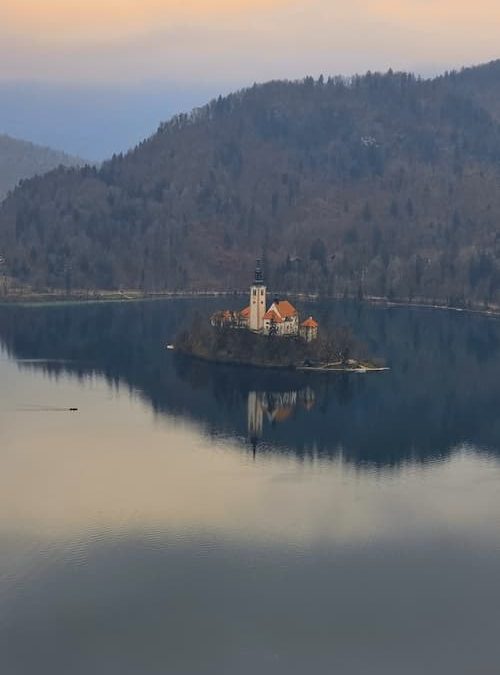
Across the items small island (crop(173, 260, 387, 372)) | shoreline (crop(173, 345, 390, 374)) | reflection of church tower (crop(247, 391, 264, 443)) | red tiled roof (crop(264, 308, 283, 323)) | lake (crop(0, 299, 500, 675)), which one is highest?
red tiled roof (crop(264, 308, 283, 323))

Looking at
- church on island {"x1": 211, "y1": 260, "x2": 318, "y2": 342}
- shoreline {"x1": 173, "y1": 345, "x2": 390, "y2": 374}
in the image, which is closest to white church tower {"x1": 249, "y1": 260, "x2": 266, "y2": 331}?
church on island {"x1": 211, "y1": 260, "x2": 318, "y2": 342}

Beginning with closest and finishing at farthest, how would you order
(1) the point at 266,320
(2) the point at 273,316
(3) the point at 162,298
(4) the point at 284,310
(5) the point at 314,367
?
(5) the point at 314,367 → (2) the point at 273,316 → (1) the point at 266,320 → (4) the point at 284,310 → (3) the point at 162,298

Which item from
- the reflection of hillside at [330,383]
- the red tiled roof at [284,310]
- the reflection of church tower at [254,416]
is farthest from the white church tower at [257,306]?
the reflection of church tower at [254,416]

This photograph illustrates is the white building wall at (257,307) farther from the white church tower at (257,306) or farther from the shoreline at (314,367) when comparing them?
the shoreline at (314,367)

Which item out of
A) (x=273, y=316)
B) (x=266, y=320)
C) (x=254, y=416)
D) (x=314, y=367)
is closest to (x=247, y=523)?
(x=254, y=416)

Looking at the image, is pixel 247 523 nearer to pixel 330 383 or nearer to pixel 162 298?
pixel 330 383

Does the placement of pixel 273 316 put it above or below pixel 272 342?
above

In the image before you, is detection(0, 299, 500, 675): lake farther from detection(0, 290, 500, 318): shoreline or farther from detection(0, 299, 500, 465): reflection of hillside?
detection(0, 290, 500, 318): shoreline
